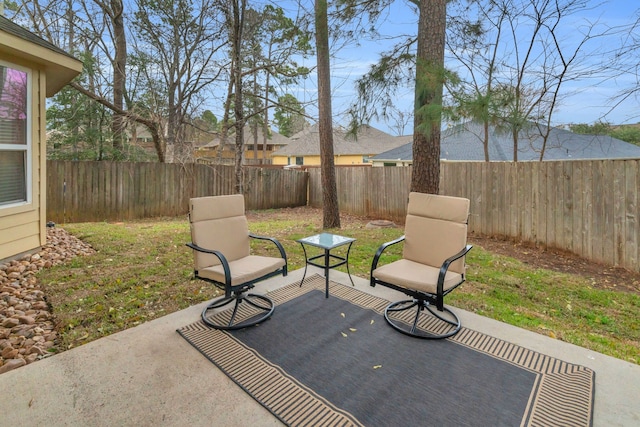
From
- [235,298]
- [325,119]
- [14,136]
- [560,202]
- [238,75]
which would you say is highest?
[238,75]

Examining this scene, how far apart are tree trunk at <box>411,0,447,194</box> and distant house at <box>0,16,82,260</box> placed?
4641 millimetres

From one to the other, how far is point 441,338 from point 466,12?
19.4ft

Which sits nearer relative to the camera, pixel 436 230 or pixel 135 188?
pixel 436 230

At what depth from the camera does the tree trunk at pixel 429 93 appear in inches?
170

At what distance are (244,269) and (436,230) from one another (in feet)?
5.94

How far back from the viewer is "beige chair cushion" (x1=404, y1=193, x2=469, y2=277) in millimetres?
3014

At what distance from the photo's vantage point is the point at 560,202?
5.22 meters

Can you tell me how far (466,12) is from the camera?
5.96m

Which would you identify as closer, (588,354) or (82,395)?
(82,395)

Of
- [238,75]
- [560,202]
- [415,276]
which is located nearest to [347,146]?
[238,75]

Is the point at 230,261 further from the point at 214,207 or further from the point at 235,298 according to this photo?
the point at 214,207

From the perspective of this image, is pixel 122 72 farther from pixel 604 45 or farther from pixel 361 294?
pixel 604 45

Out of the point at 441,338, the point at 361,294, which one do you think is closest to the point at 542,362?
the point at 441,338

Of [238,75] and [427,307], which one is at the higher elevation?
[238,75]
